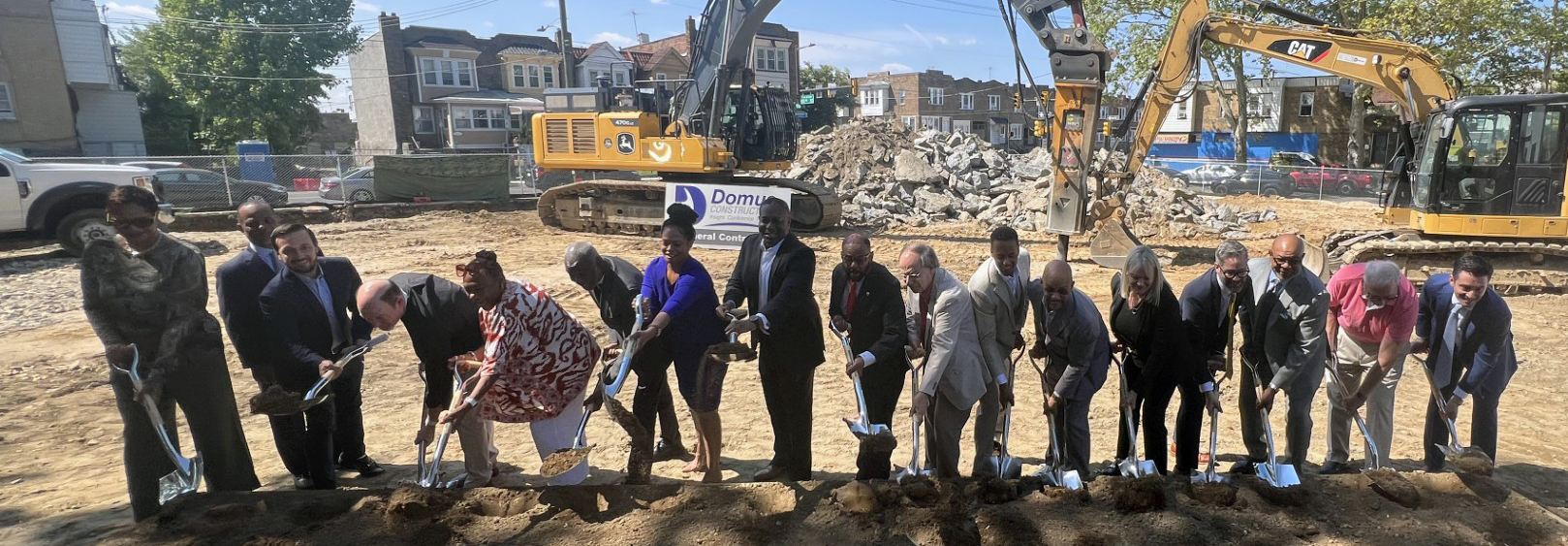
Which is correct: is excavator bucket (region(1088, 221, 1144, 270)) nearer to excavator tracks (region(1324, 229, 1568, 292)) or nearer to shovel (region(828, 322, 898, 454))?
excavator tracks (region(1324, 229, 1568, 292))

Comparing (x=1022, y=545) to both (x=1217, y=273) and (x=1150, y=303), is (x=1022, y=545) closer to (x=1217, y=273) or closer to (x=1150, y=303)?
(x=1150, y=303)

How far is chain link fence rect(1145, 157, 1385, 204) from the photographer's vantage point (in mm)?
21327

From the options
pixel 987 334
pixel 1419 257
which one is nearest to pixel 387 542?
pixel 987 334

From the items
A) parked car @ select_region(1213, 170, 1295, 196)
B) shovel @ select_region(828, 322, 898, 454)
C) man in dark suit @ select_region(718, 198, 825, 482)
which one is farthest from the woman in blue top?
parked car @ select_region(1213, 170, 1295, 196)

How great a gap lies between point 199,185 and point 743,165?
1179 centimetres

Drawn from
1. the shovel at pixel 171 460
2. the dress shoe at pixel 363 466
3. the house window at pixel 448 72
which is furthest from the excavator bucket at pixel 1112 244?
the house window at pixel 448 72

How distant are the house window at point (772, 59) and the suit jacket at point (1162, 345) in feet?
138

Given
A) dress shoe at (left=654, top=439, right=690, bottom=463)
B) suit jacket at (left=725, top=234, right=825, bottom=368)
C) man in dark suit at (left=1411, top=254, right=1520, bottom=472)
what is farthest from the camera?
dress shoe at (left=654, top=439, right=690, bottom=463)

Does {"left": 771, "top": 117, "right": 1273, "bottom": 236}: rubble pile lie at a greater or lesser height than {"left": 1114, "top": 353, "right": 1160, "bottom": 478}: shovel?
greater

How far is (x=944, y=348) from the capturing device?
388cm

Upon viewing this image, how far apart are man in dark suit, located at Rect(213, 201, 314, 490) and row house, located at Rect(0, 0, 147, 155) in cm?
2848

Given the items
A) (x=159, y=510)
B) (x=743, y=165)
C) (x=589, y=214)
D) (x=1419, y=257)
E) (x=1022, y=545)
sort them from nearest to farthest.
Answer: (x=1022, y=545)
(x=159, y=510)
(x=1419, y=257)
(x=743, y=165)
(x=589, y=214)

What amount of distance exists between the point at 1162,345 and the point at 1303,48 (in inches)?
333

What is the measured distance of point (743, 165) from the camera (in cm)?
1448
